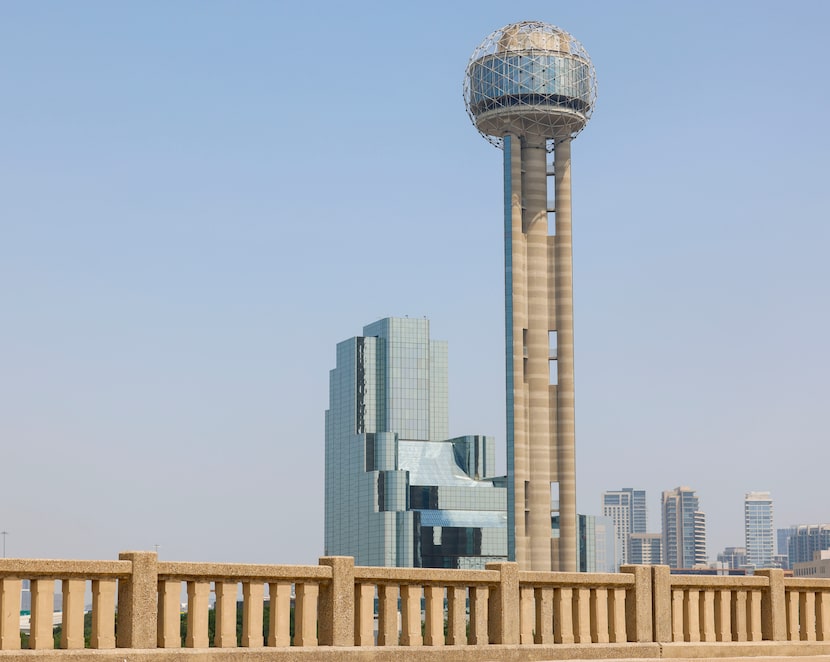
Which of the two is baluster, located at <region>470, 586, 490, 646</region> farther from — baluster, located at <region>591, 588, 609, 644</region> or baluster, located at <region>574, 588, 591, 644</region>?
baluster, located at <region>591, 588, 609, 644</region>

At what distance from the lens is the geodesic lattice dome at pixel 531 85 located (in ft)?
577

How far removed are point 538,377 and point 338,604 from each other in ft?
480

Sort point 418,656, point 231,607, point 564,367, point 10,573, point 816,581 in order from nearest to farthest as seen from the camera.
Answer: point 10,573
point 231,607
point 418,656
point 816,581
point 564,367

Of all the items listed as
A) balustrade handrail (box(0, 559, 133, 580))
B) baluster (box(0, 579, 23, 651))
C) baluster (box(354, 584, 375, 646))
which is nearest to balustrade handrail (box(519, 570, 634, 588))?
baluster (box(354, 584, 375, 646))

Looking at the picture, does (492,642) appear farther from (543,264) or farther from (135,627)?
(543,264)

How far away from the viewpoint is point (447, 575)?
2269 cm

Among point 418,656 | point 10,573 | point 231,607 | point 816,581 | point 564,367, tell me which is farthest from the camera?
point 564,367

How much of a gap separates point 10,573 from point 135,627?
6.49 feet

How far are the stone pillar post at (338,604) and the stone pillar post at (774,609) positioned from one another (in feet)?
32.0

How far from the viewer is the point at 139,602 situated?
19469 millimetres

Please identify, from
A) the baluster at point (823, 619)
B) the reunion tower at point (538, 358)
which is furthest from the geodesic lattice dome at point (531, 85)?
the baluster at point (823, 619)

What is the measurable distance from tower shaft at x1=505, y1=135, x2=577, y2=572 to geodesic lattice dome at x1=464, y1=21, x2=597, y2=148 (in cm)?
908

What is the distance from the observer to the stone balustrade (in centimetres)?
1919

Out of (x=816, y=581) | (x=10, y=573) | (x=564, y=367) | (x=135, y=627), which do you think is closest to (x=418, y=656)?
(x=135, y=627)
